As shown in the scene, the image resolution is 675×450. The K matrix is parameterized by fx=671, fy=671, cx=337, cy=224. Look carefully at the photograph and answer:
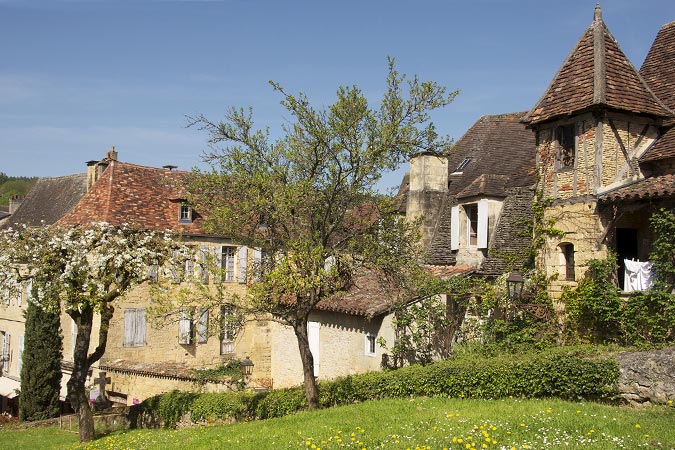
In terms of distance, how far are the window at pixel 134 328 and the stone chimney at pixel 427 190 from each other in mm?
11111

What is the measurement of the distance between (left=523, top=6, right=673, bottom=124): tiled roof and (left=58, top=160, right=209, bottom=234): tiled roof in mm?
13588

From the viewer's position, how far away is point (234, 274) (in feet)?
90.8

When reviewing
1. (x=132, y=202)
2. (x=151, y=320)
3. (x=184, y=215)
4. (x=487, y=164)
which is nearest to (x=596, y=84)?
(x=487, y=164)

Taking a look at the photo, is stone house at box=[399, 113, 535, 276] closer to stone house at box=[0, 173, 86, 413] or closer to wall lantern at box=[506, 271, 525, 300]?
wall lantern at box=[506, 271, 525, 300]

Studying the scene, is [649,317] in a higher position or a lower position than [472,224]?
lower

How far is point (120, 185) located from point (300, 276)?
16.0 metres

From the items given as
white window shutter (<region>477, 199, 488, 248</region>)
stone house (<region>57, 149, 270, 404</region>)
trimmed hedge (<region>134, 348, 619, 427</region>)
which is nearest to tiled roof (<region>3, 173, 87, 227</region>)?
stone house (<region>57, 149, 270, 404</region>)

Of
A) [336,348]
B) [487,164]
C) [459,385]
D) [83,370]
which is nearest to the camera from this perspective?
→ [459,385]

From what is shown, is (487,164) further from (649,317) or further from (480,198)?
(649,317)

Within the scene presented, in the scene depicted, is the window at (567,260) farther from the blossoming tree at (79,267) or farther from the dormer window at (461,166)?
the blossoming tree at (79,267)

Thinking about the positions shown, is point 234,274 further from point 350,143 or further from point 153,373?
point 350,143

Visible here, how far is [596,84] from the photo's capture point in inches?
643

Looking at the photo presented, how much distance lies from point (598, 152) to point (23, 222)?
97.7 feet

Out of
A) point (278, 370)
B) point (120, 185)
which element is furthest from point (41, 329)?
point (278, 370)
